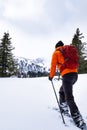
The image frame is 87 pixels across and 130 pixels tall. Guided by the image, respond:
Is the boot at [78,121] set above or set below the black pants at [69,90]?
below

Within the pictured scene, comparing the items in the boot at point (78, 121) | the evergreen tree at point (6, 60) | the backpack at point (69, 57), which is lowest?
the boot at point (78, 121)

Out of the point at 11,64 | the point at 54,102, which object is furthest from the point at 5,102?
the point at 11,64

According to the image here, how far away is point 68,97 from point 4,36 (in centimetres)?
4415

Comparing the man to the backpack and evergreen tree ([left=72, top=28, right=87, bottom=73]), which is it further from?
evergreen tree ([left=72, top=28, right=87, bottom=73])

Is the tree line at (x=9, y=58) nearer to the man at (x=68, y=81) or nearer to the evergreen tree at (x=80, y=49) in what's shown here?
the evergreen tree at (x=80, y=49)

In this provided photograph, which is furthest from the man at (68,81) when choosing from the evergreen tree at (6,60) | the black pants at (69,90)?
the evergreen tree at (6,60)

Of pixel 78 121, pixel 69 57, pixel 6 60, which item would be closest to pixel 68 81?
pixel 69 57

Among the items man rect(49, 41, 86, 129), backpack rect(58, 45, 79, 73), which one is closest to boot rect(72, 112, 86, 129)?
man rect(49, 41, 86, 129)

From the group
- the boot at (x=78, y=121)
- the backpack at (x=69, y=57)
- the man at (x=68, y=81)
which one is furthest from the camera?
the backpack at (x=69, y=57)

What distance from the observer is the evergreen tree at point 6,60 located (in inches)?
1848

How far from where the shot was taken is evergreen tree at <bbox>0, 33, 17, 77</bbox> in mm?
46931

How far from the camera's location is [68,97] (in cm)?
628

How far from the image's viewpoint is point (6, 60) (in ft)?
155

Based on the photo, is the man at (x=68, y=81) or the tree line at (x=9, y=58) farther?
the tree line at (x=9, y=58)
